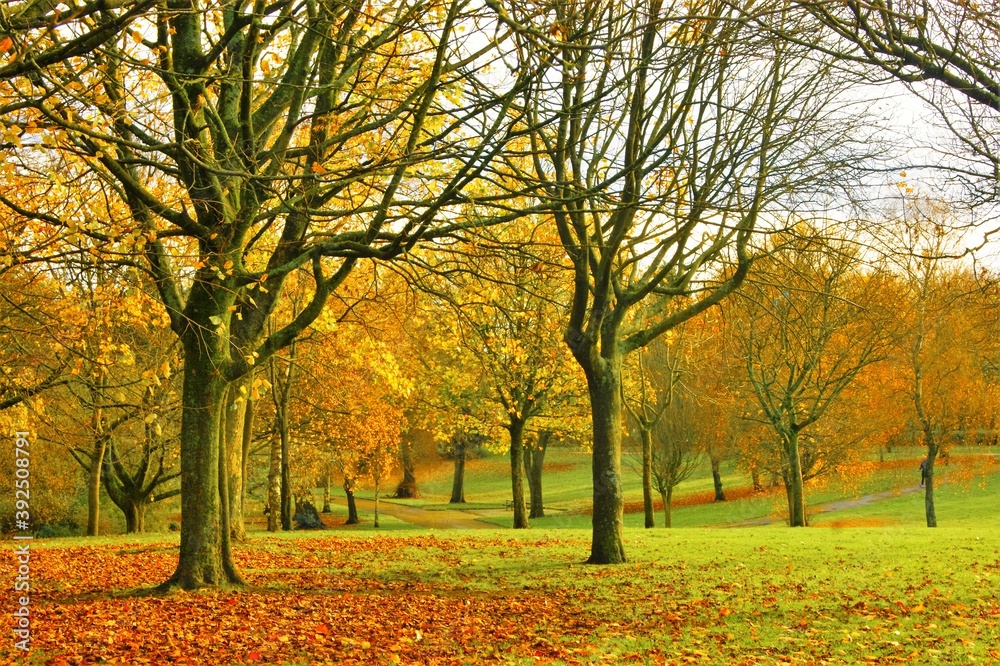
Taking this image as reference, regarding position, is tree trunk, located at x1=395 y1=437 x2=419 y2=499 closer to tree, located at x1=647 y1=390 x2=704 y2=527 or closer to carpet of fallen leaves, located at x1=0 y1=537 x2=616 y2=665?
tree, located at x1=647 y1=390 x2=704 y2=527

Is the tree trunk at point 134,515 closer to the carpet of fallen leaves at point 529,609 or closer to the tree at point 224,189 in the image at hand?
the carpet of fallen leaves at point 529,609

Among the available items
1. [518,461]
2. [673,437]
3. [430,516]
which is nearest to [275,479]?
[518,461]

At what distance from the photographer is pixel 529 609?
9.46m

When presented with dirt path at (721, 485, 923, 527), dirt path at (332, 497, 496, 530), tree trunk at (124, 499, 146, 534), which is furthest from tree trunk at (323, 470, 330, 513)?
dirt path at (721, 485, 923, 527)

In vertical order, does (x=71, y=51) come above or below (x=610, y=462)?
above

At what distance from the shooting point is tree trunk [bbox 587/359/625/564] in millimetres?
13211

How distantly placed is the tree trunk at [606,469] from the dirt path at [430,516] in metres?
24.9

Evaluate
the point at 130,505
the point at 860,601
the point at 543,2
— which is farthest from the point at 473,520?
the point at 543,2

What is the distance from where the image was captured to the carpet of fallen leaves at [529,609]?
7141mm

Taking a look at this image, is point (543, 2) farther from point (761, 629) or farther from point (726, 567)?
point (726, 567)

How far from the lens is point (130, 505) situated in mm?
26469

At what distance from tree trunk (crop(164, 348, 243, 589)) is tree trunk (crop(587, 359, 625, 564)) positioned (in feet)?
19.2

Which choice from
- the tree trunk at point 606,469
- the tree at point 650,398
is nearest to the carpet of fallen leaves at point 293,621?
the tree trunk at point 606,469

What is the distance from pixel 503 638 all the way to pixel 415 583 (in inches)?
149
